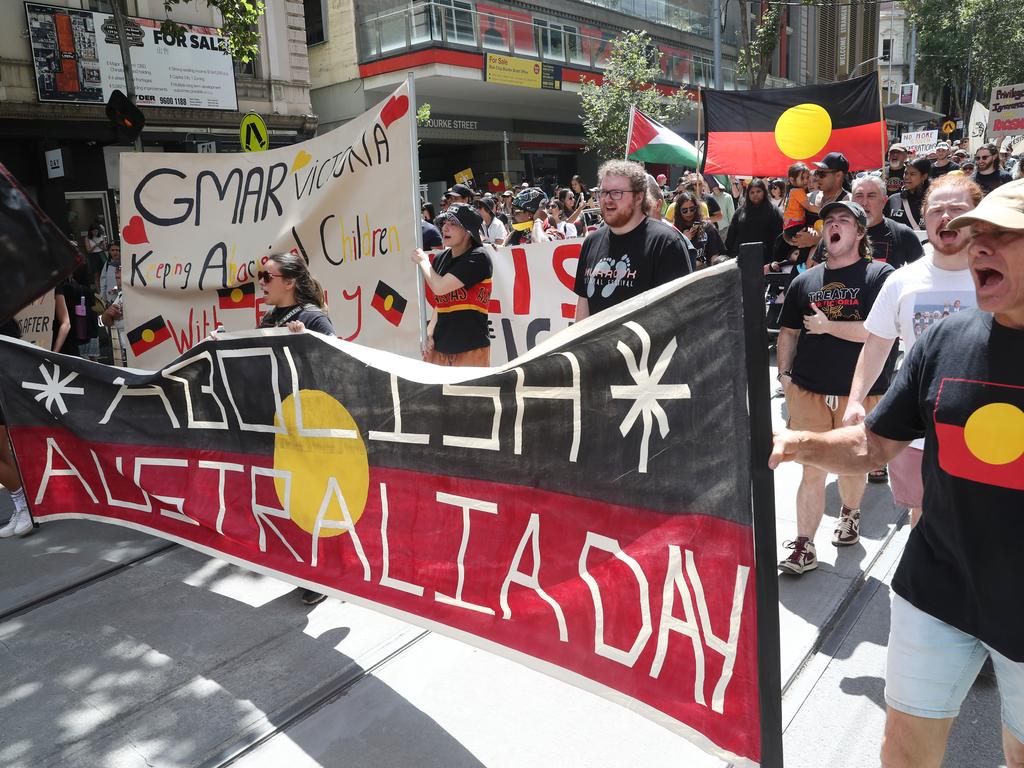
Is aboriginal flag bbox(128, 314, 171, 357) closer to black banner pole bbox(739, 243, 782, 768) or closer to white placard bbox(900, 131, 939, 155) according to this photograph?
black banner pole bbox(739, 243, 782, 768)

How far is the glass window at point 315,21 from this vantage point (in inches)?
1019

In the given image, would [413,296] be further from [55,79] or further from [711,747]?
[55,79]

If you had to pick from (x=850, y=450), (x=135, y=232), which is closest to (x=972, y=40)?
(x=135, y=232)

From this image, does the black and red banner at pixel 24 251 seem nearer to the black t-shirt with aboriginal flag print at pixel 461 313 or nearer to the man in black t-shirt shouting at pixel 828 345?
the black t-shirt with aboriginal flag print at pixel 461 313

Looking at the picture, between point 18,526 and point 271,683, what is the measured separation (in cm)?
278

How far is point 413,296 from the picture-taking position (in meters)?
5.34

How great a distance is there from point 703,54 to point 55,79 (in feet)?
96.6

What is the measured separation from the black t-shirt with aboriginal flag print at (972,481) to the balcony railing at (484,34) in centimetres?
2365

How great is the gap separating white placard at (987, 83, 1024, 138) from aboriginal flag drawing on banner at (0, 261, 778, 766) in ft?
70.6

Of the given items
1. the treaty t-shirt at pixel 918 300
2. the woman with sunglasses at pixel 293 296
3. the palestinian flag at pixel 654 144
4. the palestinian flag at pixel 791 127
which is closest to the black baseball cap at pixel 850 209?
the treaty t-shirt at pixel 918 300

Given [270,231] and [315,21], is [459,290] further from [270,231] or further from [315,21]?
[315,21]

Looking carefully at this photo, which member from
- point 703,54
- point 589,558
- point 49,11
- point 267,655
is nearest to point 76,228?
point 49,11

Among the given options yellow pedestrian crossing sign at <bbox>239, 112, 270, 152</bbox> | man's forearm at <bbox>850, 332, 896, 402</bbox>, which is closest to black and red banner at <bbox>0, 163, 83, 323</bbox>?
man's forearm at <bbox>850, 332, 896, 402</bbox>

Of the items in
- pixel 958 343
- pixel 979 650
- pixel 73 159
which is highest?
pixel 73 159
